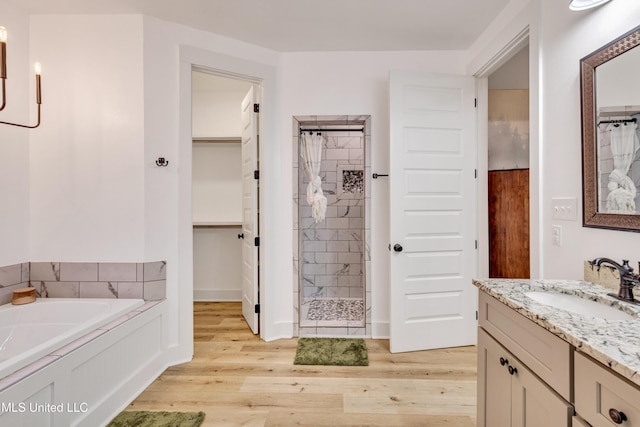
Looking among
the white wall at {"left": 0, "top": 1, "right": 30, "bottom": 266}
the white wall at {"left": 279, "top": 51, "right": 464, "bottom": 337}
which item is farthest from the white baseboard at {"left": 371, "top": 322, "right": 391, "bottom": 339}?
the white wall at {"left": 0, "top": 1, "right": 30, "bottom": 266}

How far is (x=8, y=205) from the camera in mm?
2111

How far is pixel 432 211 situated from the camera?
2.55 metres

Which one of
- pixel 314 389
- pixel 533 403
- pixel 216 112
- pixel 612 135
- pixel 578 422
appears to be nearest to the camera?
pixel 578 422

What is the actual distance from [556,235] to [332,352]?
5.96 feet

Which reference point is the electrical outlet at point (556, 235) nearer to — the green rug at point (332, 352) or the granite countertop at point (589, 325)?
the granite countertop at point (589, 325)

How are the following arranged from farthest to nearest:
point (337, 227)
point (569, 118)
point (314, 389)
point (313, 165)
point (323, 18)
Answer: point (337, 227), point (313, 165), point (323, 18), point (314, 389), point (569, 118)

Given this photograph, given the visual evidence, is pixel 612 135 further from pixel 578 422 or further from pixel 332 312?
pixel 332 312

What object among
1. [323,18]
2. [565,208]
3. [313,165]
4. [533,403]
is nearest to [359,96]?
[323,18]

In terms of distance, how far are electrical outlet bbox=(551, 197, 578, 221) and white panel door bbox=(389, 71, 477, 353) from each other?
92 cm

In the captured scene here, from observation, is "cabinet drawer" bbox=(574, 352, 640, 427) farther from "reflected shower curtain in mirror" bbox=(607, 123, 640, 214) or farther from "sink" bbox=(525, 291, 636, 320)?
"reflected shower curtain in mirror" bbox=(607, 123, 640, 214)

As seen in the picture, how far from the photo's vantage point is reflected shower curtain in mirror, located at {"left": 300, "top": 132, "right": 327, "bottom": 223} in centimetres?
320

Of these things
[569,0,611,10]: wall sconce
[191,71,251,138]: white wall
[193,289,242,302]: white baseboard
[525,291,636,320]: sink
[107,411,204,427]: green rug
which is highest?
[191,71,251,138]: white wall

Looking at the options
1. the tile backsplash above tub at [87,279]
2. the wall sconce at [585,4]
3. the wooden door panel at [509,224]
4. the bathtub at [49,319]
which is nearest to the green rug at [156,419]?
the bathtub at [49,319]

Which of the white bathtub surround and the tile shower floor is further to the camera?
the tile shower floor
